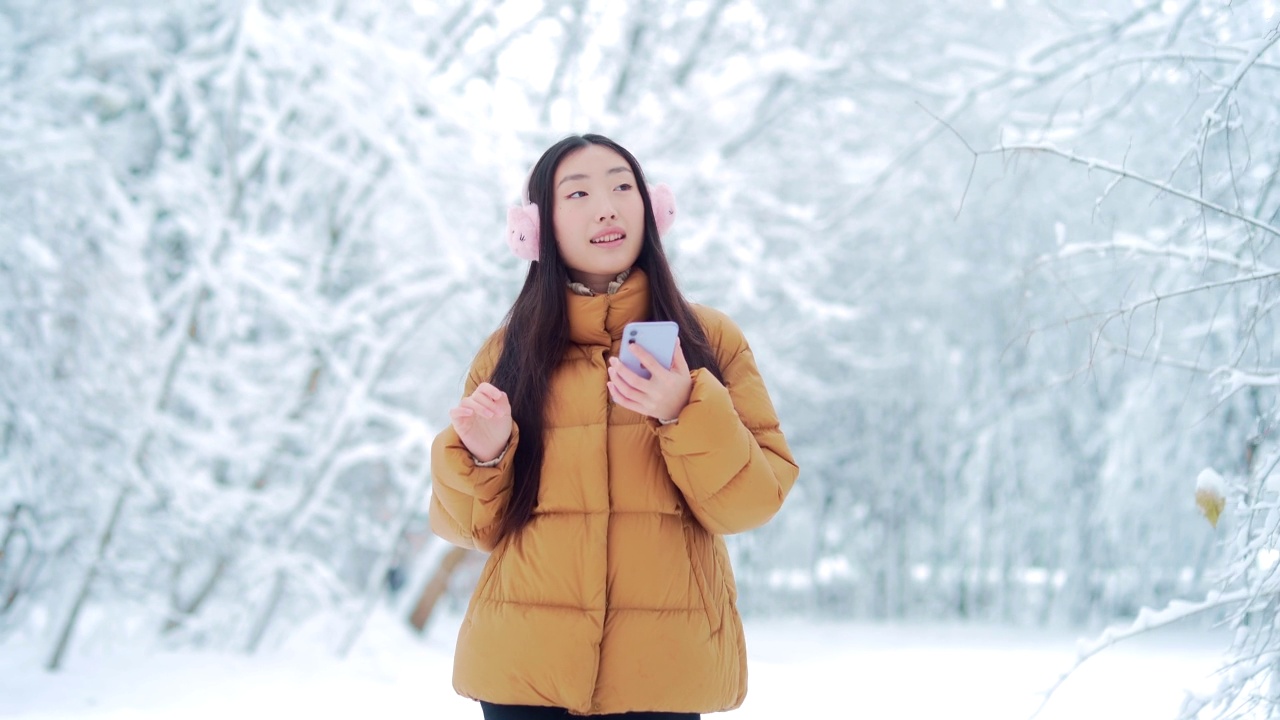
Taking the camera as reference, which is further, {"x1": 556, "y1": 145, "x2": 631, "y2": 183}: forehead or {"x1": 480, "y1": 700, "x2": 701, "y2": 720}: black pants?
{"x1": 556, "y1": 145, "x2": 631, "y2": 183}: forehead

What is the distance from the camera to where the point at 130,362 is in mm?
4402

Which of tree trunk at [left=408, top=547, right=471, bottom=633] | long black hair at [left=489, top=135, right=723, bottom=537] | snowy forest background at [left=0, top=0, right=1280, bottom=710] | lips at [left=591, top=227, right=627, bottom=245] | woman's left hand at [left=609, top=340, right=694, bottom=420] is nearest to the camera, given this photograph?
woman's left hand at [left=609, top=340, right=694, bottom=420]

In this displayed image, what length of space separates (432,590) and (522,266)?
97.3 inches

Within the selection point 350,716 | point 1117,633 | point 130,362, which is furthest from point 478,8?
point 1117,633

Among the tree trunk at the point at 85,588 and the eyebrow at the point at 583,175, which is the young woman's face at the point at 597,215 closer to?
the eyebrow at the point at 583,175

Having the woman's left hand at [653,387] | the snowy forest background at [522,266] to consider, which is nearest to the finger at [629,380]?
the woman's left hand at [653,387]

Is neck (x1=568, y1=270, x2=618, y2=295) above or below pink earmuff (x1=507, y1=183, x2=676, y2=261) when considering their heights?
below

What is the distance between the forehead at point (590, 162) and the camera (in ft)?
5.21

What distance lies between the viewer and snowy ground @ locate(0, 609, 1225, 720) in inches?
147

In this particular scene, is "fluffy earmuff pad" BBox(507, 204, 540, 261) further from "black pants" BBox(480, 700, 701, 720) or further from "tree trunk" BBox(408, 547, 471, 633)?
"tree trunk" BBox(408, 547, 471, 633)

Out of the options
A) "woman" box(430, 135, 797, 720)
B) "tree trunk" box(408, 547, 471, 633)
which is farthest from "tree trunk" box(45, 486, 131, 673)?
"woman" box(430, 135, 797, 720)

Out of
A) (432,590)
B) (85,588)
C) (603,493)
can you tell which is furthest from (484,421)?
(432,590)

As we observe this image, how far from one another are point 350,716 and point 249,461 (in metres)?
1.78

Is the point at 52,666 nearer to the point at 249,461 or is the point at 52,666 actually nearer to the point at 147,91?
the point at 249,461
